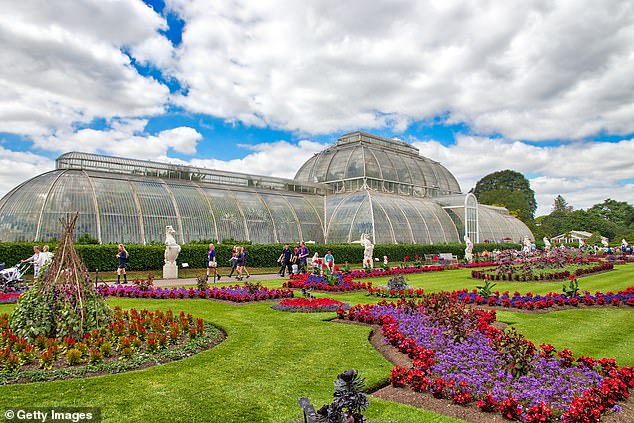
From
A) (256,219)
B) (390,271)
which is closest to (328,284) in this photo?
(390,271)

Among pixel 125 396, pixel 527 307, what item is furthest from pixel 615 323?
pixel 125 396

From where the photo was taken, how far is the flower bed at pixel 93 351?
652cm

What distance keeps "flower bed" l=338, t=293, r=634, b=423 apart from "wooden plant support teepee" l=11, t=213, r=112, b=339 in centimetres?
586

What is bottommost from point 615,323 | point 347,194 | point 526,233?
point 615,323

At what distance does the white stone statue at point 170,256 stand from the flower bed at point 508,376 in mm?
17197

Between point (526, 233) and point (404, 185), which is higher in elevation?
point (404, 185)

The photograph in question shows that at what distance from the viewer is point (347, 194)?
46094 mm

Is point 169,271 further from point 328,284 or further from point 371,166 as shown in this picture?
point 371,166

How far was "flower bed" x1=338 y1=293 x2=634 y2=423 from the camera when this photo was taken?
5.28 m

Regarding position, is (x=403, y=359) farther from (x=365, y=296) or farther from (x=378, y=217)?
(x=378, y=217)

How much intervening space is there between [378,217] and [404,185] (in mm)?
14048

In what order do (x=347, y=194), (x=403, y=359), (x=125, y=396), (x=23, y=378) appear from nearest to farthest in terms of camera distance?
(x=125, y=396), (x=23, y=378), (x=403, y=359), (x=347, y=194)

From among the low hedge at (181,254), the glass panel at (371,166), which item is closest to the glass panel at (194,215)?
the low hedge at (181,254)

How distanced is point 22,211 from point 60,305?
22898 millimetres
